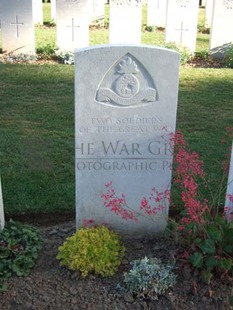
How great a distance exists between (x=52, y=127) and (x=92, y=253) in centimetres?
306

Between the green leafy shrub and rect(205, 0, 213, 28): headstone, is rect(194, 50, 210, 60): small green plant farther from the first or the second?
the green leafy shrub

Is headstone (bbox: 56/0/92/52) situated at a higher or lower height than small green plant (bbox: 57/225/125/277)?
higher

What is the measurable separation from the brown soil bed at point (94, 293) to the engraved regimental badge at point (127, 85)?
1.16 meters

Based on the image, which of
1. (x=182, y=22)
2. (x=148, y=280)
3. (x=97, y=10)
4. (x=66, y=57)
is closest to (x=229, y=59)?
(x=182, y=22)

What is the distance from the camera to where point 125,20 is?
969 cm

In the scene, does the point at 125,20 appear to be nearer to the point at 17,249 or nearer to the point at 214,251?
the point at 17,249

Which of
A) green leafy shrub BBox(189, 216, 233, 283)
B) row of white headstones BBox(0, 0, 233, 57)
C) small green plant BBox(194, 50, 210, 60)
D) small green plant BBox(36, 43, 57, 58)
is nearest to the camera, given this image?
green leafy shrub BBox(189, 216, 233, 283)

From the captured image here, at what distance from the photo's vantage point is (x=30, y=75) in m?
8.09

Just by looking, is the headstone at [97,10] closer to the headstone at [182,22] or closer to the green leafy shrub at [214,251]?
the headstone at [182,22]

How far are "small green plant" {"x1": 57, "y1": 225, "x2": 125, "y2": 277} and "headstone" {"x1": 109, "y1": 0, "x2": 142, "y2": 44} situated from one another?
22.6 feet

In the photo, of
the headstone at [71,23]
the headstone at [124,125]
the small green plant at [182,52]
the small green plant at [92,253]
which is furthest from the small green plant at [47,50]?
the small green plant at [92,253]

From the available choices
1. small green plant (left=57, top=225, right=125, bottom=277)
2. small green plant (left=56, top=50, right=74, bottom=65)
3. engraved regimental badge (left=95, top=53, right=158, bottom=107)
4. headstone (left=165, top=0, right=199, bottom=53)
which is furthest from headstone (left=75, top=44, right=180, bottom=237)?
headstone (left=165, top=0, right=199, bottom=53)

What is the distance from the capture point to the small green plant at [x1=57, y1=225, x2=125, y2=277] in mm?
3314

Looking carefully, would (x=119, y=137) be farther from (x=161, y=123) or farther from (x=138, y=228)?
(x=138, y=228)
